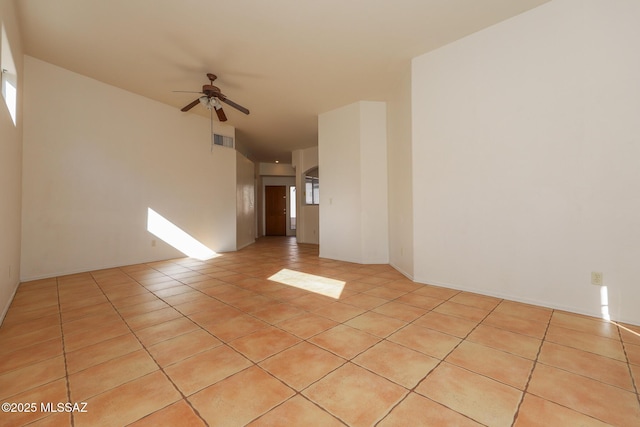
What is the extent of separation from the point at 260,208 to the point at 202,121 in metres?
4.83

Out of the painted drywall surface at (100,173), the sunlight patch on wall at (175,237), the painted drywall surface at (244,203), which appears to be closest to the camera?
the painted drywall surface at (100,173)

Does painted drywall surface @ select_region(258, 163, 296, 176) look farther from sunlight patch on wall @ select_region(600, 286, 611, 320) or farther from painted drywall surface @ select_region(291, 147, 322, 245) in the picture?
sunlight patch on wall @ select_region(600, 286, 611, 320)

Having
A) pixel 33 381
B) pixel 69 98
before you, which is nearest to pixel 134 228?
pixel 69 98

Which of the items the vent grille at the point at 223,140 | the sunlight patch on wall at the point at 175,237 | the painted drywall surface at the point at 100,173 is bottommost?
A: the sunlight patch on wall at the point at 175,237

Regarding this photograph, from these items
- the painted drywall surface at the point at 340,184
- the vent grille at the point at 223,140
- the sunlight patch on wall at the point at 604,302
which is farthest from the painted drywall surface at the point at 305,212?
the sunlight patch on wall at the point at 604,302

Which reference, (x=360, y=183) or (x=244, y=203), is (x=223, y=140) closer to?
(x=244, y=203)

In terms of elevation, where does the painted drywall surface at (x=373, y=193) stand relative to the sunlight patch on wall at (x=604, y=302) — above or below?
above

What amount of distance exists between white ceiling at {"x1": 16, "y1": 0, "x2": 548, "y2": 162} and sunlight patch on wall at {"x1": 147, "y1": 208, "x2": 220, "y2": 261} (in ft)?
7.51

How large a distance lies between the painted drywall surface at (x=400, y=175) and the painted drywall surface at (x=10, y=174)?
4.25 meters

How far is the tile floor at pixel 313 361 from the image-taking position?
116cm

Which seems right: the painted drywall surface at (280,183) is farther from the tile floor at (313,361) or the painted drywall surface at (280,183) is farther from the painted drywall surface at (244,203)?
the tile floor at (313,361)

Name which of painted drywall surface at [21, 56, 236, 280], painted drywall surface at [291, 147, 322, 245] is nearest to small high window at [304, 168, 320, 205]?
painted drywall surface at [291, 147, 322, 245]

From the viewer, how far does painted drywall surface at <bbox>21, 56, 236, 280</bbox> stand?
11.4 ft

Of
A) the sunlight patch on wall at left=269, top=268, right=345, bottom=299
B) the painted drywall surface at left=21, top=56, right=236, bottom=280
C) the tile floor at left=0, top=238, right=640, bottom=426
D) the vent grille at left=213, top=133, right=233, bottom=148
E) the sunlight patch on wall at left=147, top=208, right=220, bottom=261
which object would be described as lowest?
the sunlight patch on wall at left=269, top=268, right=345, bottom=299
